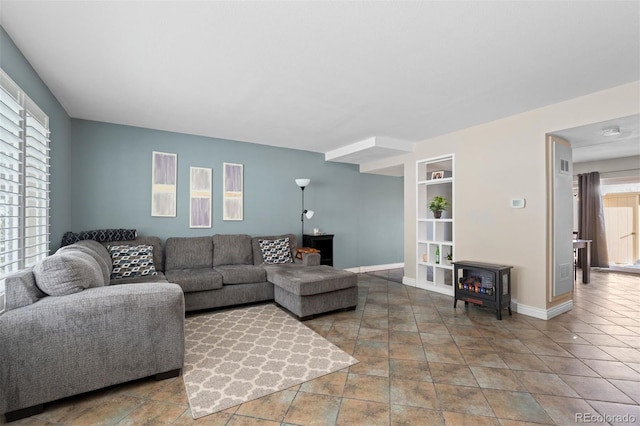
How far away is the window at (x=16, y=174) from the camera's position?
6.79 feet

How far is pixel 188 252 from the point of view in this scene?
431 cm

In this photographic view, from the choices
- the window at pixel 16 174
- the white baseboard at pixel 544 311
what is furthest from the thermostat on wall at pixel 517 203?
the window at pixel 16 174

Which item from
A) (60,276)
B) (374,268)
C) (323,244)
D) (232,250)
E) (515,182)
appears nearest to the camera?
(60,276)

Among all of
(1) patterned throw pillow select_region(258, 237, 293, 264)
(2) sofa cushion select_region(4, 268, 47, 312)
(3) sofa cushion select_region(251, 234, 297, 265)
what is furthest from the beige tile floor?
(3) sofa cushion select_region(251, 234, 297, 265)

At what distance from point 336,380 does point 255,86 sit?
2.71 metres

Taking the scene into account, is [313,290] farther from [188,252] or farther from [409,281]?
[409,281]

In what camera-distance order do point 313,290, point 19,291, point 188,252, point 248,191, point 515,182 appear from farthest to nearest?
1. point 248,191
2. point 188,252
3. point 515,182
4. point 313,290
5. point 19,291

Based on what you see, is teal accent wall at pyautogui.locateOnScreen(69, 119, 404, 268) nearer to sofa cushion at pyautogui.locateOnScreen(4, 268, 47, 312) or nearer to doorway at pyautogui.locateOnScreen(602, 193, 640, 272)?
sofa cushion at pyautogui.locateOnScreen(4, 268, 47, 312)

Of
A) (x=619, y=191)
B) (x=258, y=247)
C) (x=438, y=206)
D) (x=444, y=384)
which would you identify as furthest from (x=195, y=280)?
(x=619, y=191)

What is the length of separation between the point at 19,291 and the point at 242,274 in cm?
232

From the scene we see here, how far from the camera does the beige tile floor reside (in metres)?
1.80

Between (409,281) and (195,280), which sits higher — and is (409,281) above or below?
below

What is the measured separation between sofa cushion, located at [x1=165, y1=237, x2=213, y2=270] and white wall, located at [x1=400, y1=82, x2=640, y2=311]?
370cm

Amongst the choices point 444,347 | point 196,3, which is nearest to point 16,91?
point 196,3
